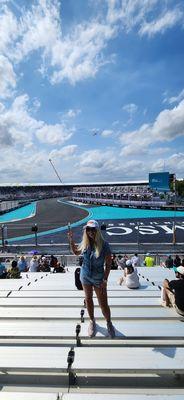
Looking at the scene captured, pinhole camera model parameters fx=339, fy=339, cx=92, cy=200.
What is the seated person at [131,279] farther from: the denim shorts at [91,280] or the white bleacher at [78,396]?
the white bleacher at [78,396]

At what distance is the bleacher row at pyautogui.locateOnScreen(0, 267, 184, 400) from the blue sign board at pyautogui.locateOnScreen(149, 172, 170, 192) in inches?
2783

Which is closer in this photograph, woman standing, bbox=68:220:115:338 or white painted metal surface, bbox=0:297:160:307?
woman standing, bbox=68:220:115:338

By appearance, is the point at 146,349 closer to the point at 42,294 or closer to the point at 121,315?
the point at 121,315

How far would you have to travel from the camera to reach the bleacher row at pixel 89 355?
131 inches

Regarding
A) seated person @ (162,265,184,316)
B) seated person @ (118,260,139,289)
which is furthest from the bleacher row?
seated person @ (118,260,139,289)

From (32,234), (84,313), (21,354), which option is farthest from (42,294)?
(32,234)

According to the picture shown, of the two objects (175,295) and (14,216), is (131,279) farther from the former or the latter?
(14,216)

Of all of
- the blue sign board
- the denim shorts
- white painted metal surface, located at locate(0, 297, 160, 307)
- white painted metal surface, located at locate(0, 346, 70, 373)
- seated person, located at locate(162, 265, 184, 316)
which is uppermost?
the blue sign board

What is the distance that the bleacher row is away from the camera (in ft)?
10.9

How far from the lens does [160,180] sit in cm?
7519

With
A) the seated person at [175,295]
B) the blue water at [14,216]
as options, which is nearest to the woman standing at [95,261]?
the seated person at [175,295]

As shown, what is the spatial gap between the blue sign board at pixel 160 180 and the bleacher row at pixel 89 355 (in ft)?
232

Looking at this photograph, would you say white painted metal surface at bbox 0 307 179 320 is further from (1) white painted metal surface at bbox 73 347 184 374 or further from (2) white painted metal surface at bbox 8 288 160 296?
(1) white painted metal surface at bbox 73 347 184 374

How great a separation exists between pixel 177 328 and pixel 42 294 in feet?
10.3
